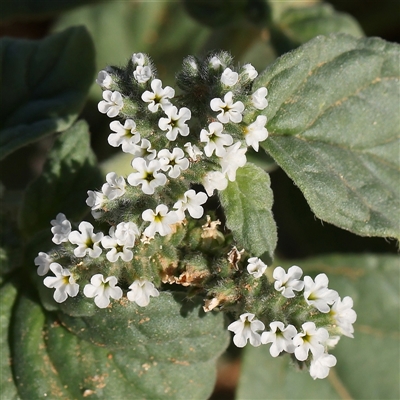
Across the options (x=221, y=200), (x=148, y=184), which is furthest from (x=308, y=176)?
(x=148, y=184)

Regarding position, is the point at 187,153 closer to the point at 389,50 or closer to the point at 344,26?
the point at 389,50

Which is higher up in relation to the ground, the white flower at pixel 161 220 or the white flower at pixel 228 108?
the white flower at pixel 228 108

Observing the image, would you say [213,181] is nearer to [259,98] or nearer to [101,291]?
[259,98]

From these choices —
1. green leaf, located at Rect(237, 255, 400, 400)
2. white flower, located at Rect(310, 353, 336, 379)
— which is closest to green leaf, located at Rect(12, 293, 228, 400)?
white flower, located at Rect(310, 353, 336, 379)

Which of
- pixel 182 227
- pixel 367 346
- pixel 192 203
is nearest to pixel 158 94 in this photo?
pixel 192 203

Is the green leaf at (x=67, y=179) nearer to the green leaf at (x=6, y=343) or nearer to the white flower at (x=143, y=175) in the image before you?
the green leaf at (x=6, y=343)

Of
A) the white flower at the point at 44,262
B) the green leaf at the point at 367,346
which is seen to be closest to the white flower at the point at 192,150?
the white flower at the point at 44,262
